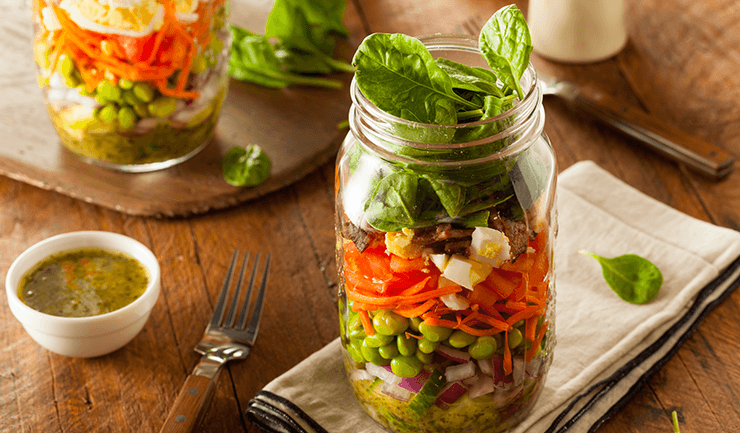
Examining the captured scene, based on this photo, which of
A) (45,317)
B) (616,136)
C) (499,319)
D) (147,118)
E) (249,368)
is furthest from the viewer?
(616,136)

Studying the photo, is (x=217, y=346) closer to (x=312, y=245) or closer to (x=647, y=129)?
(x=312, y=245)

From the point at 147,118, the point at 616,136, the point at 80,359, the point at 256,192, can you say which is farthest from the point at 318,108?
the point at 80,359

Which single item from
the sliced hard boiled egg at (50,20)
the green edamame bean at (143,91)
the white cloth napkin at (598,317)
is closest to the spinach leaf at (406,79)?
the white cloth napkin at (598,317)

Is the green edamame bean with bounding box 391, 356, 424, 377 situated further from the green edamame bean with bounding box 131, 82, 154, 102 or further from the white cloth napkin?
the green edamame bean with bounding box 131, 82, 154, 102

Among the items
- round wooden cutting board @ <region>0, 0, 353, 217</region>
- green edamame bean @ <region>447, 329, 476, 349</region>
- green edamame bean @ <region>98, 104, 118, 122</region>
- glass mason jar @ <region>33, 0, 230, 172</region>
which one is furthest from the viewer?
round wooden cutting board @ <region>0, 0, 353, 217</region>

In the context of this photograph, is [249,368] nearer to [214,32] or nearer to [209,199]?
[209,199]

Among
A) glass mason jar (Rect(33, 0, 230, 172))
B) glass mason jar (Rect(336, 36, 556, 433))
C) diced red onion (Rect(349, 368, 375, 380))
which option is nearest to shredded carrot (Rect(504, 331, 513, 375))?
glass mason jar (Rect(336, 36, 556, 433))

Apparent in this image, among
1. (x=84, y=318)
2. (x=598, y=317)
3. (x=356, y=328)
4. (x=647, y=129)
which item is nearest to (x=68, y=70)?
(x=84, y=318)

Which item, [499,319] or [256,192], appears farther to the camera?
[256,192]
